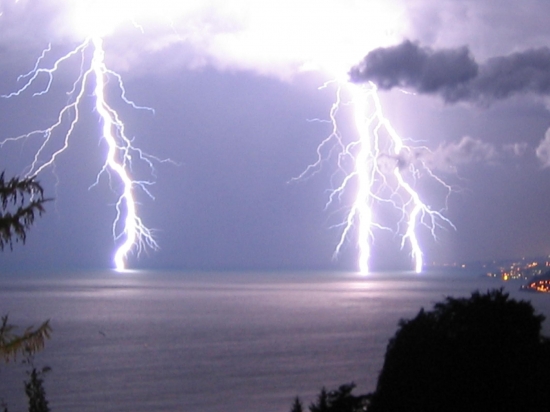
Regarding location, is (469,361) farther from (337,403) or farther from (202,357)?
(202,357)

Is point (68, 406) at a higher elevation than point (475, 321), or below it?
below

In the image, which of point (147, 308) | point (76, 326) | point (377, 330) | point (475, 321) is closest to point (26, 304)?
point (147, 308)

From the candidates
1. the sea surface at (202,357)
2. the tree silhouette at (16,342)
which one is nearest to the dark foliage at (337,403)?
the sea surface at (202,357)

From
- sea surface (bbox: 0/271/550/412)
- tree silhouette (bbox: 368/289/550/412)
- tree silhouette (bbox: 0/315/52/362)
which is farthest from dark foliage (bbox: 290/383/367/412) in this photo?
tree silhouette (bbox: 0/315/52/362)

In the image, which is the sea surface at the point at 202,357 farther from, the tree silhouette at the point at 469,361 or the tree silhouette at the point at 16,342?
the tree silhouette at the point at 16,342

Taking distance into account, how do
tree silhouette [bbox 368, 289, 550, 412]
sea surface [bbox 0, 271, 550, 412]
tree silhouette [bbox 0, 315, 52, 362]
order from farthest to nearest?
sea surface [bbox 0, 271, 550, 412] < tree silhouette [bbox 368, 289, 550, 412] < tree silhouette [bbox 0, 315, 52, 362]

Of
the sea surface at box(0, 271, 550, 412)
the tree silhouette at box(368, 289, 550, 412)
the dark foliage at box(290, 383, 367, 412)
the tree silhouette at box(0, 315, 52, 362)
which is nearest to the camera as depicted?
the tree silhouette at box(0, 315, 52, 362)

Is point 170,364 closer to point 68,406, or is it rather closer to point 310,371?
point 310,371

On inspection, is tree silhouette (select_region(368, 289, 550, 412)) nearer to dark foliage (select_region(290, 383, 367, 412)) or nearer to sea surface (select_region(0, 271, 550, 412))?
dark foliage (select_region(290, 383, 367, 412))
